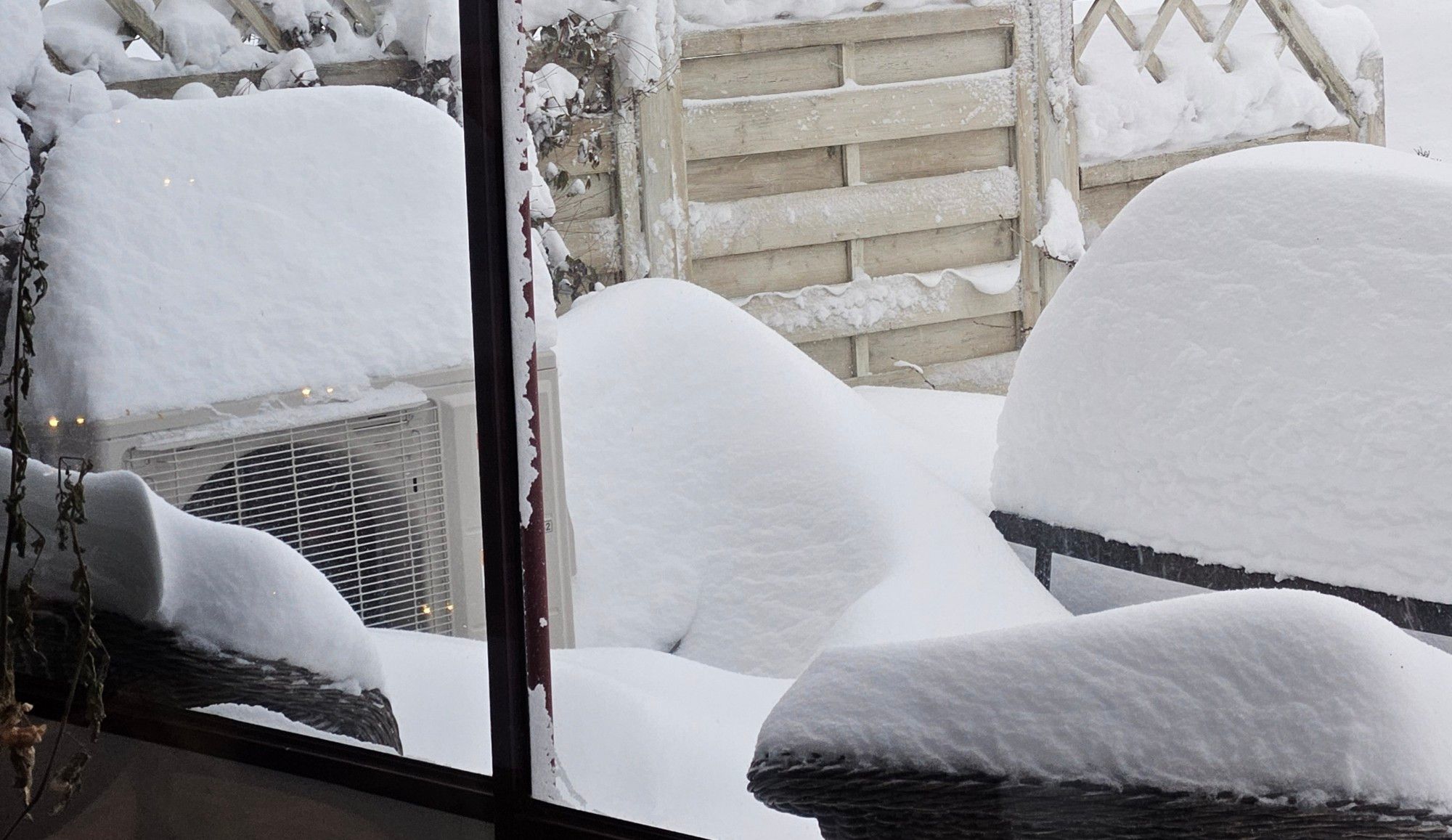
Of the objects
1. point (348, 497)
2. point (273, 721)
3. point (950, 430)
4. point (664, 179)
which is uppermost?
point (664, 179)

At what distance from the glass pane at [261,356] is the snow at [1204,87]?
723mm

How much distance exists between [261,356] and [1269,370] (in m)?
1.16

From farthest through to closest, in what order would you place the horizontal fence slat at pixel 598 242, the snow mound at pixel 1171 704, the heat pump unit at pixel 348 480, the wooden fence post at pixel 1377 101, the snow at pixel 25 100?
the snow at pixel 25 100 < the heat pump unit at pixel 348 480 < the horizontal fence slat at pixel 598 242 < the wooden fence post at pixel 1377 101 < the snow mound at pixel 1171 704

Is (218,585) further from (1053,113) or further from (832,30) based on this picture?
(1053,113)

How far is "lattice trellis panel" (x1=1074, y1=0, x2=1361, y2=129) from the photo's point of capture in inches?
39.6

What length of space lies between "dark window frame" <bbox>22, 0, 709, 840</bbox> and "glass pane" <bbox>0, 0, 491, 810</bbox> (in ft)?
0.39

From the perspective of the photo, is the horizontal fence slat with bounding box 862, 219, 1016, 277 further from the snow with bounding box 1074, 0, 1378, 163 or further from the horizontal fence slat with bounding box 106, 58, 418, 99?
the horizontal fence slat with bounding box 106, 58, 418, 99

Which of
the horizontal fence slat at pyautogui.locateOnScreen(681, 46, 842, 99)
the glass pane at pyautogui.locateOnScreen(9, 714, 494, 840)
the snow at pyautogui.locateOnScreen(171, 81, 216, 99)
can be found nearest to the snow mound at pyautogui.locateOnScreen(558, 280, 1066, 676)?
the horizontal fence slat at pyautogui.locateOnScreen(681, 46, 842, 99)

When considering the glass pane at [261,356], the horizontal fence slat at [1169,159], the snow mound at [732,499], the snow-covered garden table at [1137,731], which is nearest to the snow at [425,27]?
the glass pane at [261,356]

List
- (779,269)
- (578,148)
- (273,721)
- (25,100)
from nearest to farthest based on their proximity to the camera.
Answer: (779,269)
(578,148)
(273,721)
(25,100)

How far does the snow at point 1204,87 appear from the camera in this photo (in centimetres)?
101

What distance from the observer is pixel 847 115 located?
49.5 inches

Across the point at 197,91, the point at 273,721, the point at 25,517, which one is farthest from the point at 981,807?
the point at 25,517

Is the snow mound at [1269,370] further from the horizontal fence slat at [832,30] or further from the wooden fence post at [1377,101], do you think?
the horizontal fence slat at [832,30]
